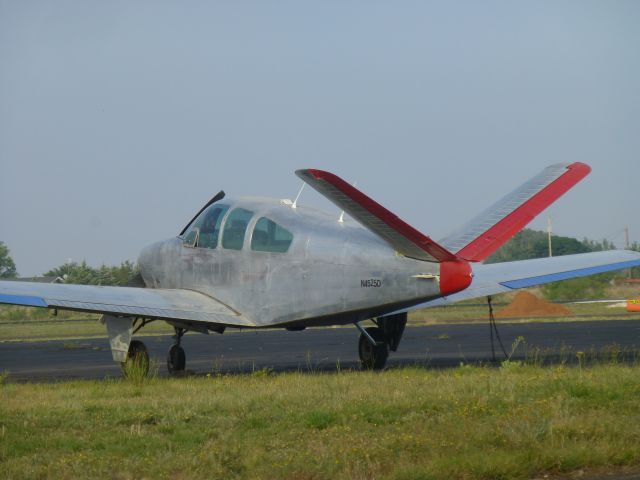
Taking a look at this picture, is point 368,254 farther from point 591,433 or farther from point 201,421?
point 591,433

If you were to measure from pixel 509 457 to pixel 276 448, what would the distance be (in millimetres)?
1942

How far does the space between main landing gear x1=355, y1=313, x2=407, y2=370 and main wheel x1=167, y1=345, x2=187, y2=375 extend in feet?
10.4

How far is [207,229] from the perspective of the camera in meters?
17.0

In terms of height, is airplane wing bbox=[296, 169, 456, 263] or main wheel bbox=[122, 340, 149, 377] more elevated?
airplane wing bbox=[296, 169, 456, 263]

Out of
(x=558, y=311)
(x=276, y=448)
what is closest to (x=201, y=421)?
(x=276, y=448)

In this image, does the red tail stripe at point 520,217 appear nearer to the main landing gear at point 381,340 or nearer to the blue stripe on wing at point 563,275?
the blue stripe on wing at point 563,275

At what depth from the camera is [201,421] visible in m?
9.43

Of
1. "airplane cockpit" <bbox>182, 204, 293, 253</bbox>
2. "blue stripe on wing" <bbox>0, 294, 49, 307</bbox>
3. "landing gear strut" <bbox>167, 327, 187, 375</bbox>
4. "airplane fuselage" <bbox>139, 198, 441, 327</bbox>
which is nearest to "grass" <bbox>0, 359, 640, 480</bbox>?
"blue stripe on wing" <bbox>0, 294, 49, 307</bbox>

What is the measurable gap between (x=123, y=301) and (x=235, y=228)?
2.43 meters

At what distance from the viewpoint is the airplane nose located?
13.2 metres

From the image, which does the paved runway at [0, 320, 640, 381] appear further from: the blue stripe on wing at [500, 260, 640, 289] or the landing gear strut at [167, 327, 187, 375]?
the blue stripe on wing at [500, 260, 640, 289]

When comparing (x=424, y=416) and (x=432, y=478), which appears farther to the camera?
(x=424, y=416)

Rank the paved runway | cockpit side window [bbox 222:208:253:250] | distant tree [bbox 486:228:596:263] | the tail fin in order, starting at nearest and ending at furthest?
the tail fin, cockpit side window [bbox 222:208:253:250], the paved runway, distant tree [bbox 486:228:596:263]

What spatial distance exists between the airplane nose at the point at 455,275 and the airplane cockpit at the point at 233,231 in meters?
2.78
